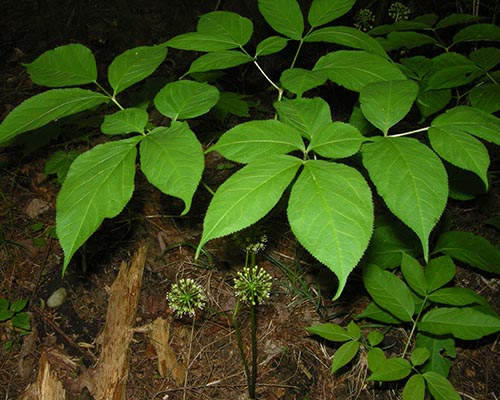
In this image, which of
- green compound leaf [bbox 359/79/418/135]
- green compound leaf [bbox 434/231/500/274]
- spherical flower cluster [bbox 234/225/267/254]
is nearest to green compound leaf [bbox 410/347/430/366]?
green compound leaf [bbox 434/231/500/274]

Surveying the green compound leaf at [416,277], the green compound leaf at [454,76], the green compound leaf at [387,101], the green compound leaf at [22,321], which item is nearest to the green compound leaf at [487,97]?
the green compound leaf at [454,76]

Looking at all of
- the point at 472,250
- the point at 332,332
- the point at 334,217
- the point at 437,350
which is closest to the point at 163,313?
the point at 332,332

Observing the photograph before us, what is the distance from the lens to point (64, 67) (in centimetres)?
166

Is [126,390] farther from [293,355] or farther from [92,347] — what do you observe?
[293,355]

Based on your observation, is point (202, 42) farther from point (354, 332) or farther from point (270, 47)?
point (354, 332)

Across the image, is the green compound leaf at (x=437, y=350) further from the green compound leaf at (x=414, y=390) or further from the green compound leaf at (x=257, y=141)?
the green compound leaf at (x=257, y=141)

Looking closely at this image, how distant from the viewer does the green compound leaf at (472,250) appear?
7.61ft

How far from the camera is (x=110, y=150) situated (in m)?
1.35

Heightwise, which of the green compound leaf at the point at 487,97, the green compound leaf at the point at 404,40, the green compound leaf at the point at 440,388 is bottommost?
the green compound leaf at the point at 440,388

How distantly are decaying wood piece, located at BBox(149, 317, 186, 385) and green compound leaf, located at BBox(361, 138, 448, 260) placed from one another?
1.66m

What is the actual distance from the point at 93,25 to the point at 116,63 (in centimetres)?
303

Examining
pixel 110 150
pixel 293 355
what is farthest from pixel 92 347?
pixel 110 150

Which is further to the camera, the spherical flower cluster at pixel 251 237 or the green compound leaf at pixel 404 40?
the green compound leaf at pixel 404 40

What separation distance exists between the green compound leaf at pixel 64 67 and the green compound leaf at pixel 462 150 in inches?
46.9
